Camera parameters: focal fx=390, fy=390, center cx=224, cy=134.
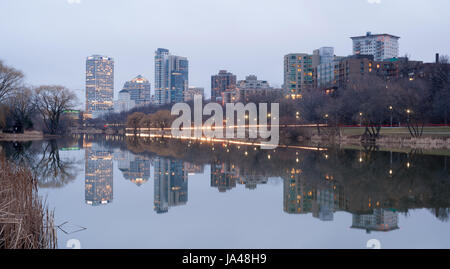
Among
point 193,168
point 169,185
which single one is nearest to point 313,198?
point 169,185

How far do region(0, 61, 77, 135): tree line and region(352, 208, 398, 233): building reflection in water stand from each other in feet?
138

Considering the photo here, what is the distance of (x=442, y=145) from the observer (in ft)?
126

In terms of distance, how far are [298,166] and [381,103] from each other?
27.8 m

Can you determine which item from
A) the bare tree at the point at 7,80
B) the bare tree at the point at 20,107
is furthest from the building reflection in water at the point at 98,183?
the bare tree at the point at 20,107

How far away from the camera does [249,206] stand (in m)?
11.5

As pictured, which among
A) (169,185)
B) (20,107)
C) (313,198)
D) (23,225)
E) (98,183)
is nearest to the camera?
(23,225)

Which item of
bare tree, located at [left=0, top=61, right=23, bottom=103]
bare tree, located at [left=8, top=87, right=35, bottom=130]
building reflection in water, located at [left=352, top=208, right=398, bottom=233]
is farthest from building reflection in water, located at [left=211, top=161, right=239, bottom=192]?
bare tree, located at [left=8, top=87, right=35, bottom=130]

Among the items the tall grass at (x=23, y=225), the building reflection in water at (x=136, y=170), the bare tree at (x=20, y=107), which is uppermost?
the bare tree at (x=20, y=107)

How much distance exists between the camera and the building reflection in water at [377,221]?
29.0 ft

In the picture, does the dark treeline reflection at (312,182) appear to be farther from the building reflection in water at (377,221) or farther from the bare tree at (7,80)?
the bare tree at (7,80)

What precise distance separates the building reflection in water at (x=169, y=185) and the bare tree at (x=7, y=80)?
33.1 m

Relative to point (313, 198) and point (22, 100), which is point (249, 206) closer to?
point (313, 198)

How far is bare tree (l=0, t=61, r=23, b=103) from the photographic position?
45.8 meters

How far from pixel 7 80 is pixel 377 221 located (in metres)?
47.9
